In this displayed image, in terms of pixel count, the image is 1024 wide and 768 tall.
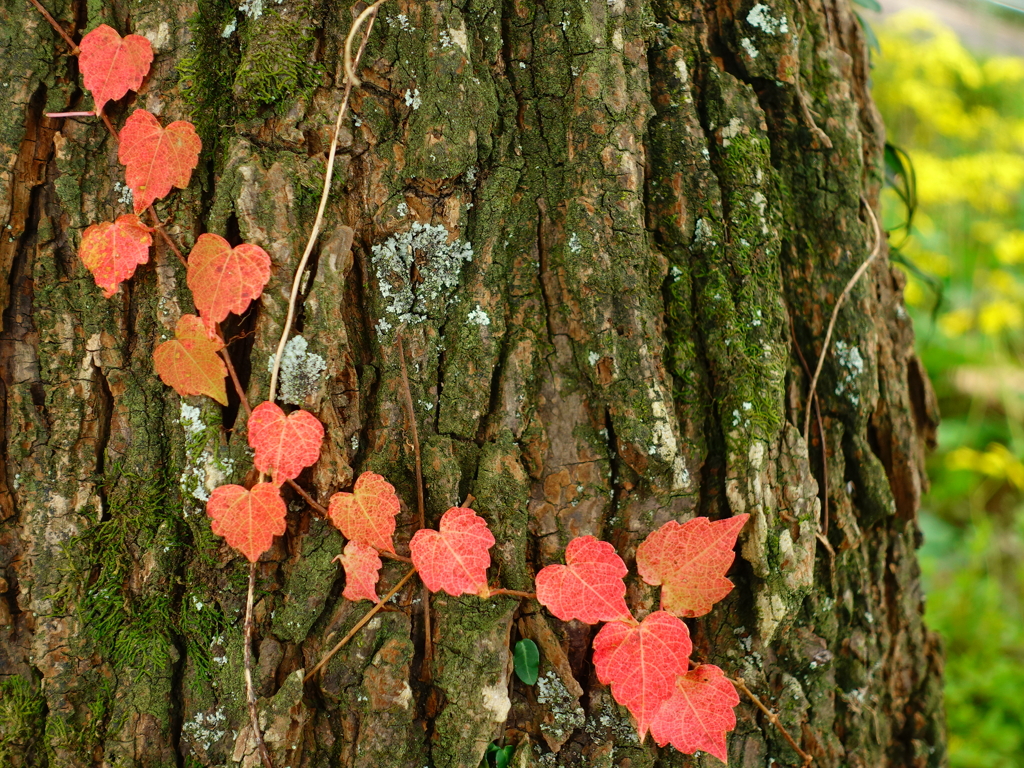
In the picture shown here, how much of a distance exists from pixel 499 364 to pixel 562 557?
30cm

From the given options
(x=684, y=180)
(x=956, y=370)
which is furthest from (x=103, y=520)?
(x=956, y=370)

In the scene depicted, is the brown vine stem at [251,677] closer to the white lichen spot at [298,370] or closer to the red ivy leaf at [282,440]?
the red ivy leaf at [282,440]

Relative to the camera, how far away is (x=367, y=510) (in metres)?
0.97

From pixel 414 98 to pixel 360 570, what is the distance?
0.69 metres

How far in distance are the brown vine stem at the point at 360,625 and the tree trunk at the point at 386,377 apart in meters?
0.01

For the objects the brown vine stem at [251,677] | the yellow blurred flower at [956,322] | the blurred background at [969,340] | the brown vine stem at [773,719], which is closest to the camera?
the brown vine stem at [251,677]

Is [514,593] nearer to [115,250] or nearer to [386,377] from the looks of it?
[386,377]

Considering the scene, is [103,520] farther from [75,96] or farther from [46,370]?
[75,96]

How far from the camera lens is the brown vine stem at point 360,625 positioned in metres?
0.98

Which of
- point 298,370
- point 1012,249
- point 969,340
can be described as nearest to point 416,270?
point 298,370

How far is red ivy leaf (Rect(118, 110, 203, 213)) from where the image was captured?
0.97 meters

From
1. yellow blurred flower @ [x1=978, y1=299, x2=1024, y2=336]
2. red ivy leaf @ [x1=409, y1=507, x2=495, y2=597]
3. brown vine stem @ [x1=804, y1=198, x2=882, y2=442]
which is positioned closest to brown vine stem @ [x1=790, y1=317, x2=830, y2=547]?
brown vine stem @ [x1=804, y1=198, x2=882, y2=442]

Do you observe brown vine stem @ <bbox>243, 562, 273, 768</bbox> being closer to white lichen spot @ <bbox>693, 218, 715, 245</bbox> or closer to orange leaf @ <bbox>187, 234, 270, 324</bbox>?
orange leaf @ <bbox>187, 234, 270, 324</bbox>

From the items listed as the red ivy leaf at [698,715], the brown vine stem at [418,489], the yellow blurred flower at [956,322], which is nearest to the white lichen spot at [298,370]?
the brown vine stem at [418,489]
